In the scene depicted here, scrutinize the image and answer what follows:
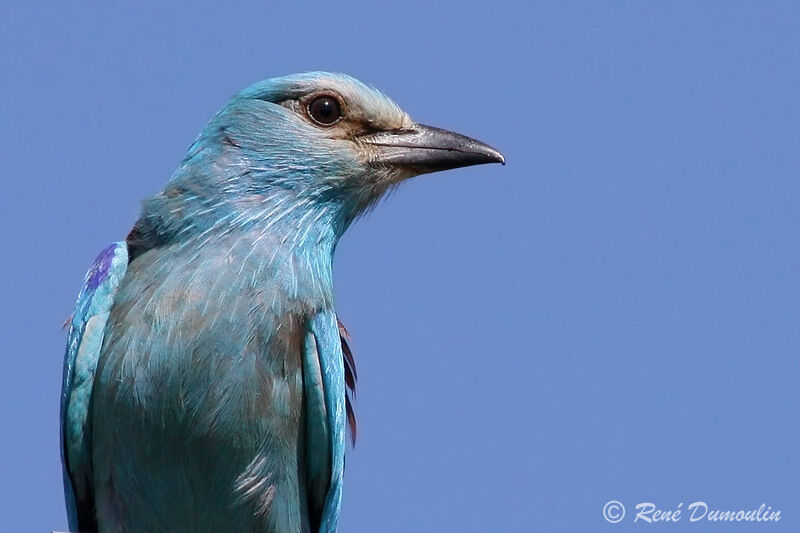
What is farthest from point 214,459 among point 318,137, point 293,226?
point 318,137

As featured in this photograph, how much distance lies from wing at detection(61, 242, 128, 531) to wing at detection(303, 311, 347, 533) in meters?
1.09

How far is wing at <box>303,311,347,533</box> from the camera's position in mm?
6285

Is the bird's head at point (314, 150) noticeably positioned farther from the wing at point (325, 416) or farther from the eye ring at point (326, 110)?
the wing at point (325, 416)

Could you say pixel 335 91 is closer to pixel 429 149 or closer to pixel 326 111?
pixel 326 111

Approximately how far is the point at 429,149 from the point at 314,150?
729 millimetres

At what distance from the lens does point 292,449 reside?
631 cm

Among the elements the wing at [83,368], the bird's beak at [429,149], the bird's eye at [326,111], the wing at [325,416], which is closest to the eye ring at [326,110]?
the bird's eye at [326,111]

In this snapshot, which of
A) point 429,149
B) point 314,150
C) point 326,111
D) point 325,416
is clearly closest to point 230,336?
point 325,416

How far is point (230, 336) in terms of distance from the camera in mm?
6070

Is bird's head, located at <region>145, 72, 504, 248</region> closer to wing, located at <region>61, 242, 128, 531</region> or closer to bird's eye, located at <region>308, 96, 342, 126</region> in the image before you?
bird's eye, located at <region>308, 96, 342, 126</region>

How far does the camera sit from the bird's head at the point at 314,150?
21.3ft

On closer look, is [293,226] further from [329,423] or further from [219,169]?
[329,423]

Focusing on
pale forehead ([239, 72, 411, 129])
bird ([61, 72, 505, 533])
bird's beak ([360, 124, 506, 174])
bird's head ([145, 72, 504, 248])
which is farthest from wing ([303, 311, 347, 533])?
pale forehead ([239, 72, 411, 129])

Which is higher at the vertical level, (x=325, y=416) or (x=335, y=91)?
(x=335, y=91)
